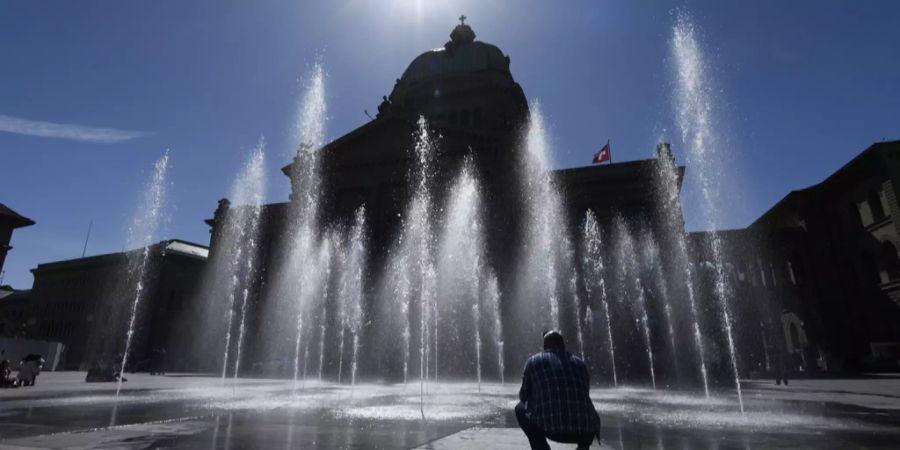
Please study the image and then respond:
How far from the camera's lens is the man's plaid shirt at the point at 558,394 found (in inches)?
130

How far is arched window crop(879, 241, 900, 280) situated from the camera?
30.1 meters

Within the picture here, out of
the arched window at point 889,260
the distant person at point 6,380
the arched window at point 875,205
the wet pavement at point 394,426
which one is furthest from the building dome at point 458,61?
the wet pavement at point 394,426

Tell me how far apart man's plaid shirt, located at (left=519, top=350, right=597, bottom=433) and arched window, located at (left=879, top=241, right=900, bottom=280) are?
1513 inches

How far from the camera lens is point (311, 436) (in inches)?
224

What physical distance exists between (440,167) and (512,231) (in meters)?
8.25

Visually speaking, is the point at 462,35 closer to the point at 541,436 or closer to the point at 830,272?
the point at 830,272

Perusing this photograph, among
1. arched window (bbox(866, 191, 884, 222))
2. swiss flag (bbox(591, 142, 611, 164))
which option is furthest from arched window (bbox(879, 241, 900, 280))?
swiss flag (bbox(591, 142, 611, 164))

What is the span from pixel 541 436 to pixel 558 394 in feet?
1.21

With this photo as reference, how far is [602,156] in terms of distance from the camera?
32.2 meters

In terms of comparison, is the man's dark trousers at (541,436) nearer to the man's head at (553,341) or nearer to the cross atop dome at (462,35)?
the man's head at (553,341)

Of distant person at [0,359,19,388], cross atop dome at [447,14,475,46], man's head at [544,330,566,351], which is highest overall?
cross atop dome at [447,14,475,46]

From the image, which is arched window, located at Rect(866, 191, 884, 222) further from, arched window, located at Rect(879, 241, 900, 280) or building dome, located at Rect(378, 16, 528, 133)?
building dome, located at Rect(378, 16, 528, 133)

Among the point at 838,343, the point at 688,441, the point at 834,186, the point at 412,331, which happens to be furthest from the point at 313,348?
the point at 834,186

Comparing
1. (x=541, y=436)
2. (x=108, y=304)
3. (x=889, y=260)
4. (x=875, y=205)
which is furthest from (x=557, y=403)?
(x=108, y=304)
